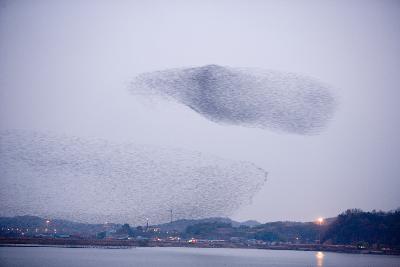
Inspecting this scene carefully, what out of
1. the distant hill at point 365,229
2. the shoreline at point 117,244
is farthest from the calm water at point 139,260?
the distant hill at point 365,229

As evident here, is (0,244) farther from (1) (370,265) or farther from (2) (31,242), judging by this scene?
(1) (370,265)

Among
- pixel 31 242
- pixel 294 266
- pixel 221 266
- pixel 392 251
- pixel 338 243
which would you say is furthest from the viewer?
pixel 338 243

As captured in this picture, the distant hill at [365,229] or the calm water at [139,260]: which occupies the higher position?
the distant hill at [365,229]

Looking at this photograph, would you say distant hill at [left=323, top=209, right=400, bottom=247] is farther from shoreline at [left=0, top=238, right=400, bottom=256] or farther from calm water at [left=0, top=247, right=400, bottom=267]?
calm water at [left=0, top=247, right=400, bottom=267]

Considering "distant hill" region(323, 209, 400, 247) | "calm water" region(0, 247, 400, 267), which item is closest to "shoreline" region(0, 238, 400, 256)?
"distant hill" region(323, 209, 400, 247)

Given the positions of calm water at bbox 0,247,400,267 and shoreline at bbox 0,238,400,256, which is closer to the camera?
calm water at bbox 0,247,400,267

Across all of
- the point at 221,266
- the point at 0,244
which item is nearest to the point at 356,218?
the point at 221,266

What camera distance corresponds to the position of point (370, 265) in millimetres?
103938

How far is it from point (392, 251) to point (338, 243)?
28.4 meters

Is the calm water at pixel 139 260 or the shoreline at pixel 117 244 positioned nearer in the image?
the calm water at pixel 139 260

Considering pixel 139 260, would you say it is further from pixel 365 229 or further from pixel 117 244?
pixel 365 229

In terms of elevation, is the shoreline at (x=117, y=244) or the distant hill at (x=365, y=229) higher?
the distant hill at (x=365, y=229)

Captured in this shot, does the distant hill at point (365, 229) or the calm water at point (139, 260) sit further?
the distant hill at point (365, 229)

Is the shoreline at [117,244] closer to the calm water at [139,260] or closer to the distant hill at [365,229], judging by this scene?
→ the distant hill at [365,229]
